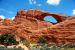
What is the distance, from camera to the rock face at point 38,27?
114 m

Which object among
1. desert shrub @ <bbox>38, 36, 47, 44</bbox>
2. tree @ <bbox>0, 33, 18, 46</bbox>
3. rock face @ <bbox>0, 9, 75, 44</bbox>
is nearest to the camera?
tree @ <bbox>0, 33, 18, 46</bbox>

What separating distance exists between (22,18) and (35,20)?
7.14 metres

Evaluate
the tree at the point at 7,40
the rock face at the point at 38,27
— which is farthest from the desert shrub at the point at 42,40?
the tree at the point at 7,40

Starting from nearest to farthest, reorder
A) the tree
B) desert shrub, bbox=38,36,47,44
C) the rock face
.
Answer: the tree → desert shrub, bbox=38,36,47,44 → the rock face

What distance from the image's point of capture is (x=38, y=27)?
437ft

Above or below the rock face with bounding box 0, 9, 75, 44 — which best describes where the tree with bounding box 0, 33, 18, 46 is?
below

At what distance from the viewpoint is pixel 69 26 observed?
11931 centimetres

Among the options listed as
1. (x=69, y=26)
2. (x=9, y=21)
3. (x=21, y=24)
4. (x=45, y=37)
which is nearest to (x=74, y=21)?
(x=69, y=26)

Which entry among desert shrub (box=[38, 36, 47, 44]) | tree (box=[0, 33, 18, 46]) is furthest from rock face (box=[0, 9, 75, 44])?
tree (box=[0, 33, 18, 46])

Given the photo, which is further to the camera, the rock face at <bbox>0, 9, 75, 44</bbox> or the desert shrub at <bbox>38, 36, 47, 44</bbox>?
the rock face at <bbox>0, 9, 75, 44</bbox>

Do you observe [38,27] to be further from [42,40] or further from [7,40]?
[7,40]

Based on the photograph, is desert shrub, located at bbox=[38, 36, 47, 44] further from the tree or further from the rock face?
the tree

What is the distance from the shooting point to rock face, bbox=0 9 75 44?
11450 cm

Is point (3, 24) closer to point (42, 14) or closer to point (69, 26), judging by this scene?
point (42, 14)
